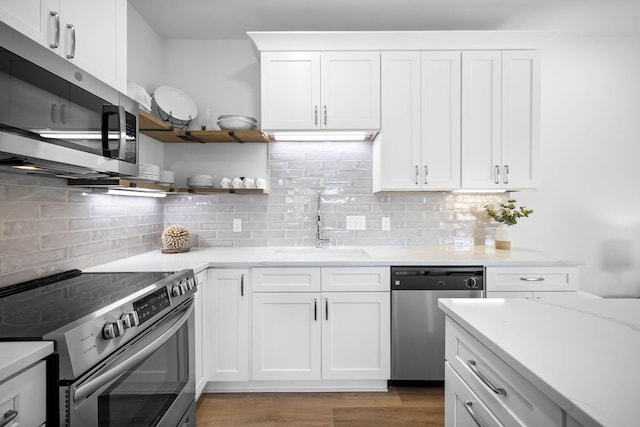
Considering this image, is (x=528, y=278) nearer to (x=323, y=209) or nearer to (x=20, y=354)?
(x=323, y=209)

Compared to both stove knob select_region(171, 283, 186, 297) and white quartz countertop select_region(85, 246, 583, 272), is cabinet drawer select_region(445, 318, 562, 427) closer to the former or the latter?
white quartz countertop select_region(85, 246, 583, 272)

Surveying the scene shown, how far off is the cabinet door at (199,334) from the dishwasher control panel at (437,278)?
1.26m

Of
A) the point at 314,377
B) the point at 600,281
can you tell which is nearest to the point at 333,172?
the point at 314,377

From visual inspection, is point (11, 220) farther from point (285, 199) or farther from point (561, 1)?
point (561, 1)

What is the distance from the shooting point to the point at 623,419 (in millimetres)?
546

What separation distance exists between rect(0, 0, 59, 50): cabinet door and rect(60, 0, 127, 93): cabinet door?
0.17 feet

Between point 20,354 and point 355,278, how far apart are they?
1.77 meters

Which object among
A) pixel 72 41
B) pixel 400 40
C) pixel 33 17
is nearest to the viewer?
pixel 33 17

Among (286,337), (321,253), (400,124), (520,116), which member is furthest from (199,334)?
(520,116)

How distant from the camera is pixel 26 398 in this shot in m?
0.84

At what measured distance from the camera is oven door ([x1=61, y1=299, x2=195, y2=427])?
3.27 ft

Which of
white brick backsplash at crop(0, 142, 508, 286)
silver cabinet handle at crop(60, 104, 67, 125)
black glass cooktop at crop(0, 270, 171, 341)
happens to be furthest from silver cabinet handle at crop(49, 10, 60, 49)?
white brick backsplash at crop(0, 142, 508, 286)

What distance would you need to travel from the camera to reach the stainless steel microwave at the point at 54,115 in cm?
100

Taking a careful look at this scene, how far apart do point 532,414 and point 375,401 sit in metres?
1.68
